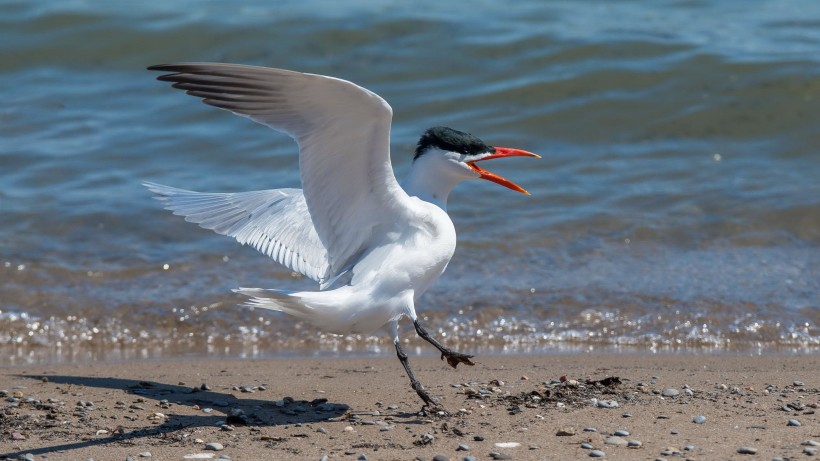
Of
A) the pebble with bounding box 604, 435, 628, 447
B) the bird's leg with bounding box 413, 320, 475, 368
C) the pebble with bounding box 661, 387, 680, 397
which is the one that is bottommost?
the pebble with bounding box 604, 435, 628, 447

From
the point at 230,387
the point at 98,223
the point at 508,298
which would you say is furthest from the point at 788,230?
the point at 98,223

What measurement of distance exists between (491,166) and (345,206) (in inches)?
180

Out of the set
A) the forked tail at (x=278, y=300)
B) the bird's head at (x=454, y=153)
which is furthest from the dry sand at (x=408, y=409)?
the bird's head at (x=454, y=153)

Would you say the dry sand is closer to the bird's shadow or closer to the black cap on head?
the bird's shadow

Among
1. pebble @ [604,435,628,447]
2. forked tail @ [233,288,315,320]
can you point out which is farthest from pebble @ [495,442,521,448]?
forked tail @ [233,288,315,320]

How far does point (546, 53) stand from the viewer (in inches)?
461

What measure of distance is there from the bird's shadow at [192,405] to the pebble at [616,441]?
123cm

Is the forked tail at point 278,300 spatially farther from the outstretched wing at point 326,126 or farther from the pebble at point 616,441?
the pebble at point 616,441

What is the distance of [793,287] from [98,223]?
4.95 metres

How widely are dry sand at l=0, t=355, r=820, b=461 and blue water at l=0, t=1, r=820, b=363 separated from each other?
2.22 ft

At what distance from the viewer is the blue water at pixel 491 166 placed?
6477 mm

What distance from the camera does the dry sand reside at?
13.1ft

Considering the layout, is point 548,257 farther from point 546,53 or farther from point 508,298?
point 546,53

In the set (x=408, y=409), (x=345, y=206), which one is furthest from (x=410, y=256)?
(x=408, y=409)
